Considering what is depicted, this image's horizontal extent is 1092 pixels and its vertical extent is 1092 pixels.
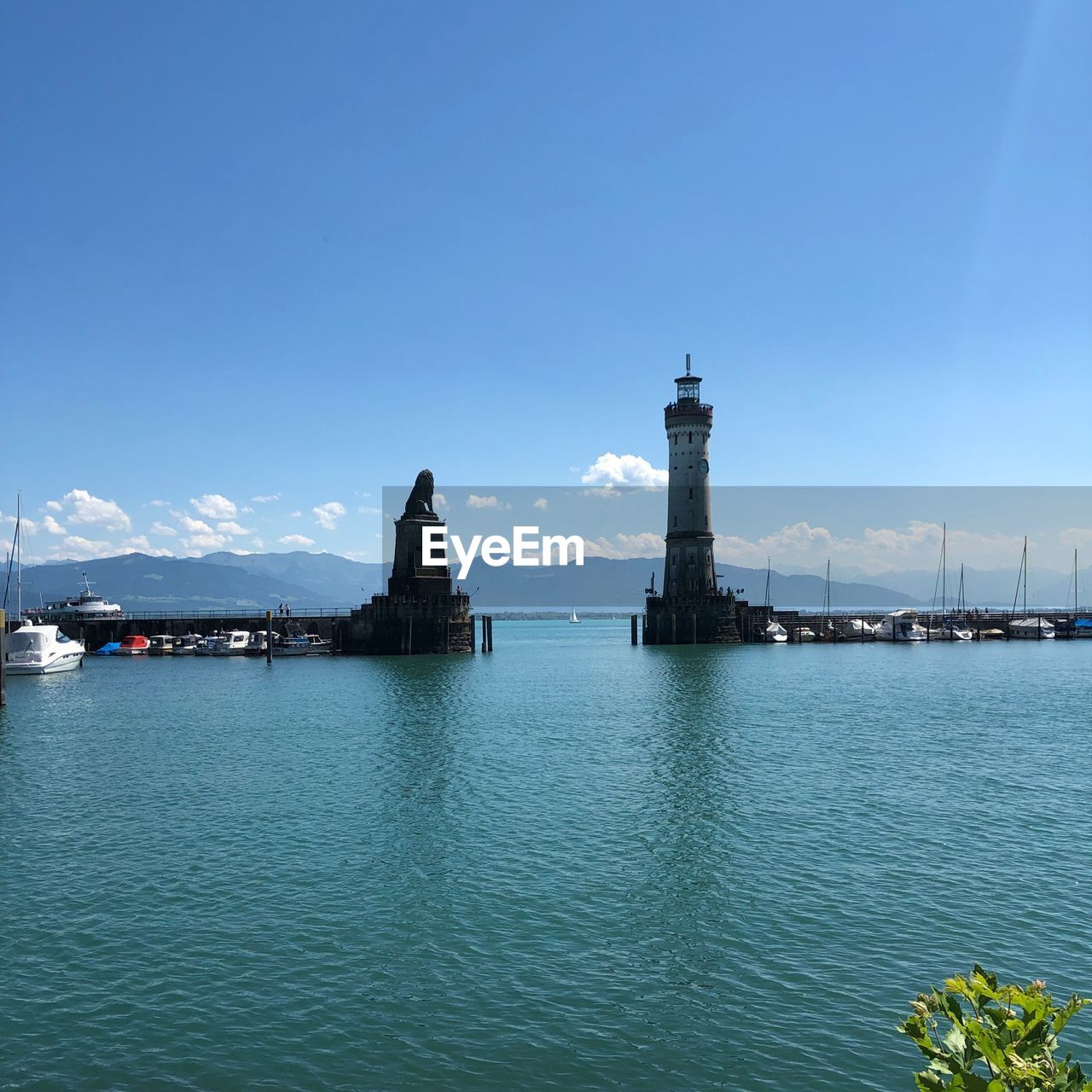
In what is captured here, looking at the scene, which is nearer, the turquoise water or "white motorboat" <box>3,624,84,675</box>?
the turquoise water

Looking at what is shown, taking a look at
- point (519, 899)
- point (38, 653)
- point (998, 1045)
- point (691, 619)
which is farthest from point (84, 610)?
point (998, 1045)

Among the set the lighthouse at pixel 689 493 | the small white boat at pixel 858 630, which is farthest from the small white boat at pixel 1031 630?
the lighthouse at pixel 689 493

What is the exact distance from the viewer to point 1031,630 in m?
141

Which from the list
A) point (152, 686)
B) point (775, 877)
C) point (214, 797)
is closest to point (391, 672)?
point (152, 686)

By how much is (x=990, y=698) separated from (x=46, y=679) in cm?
7789

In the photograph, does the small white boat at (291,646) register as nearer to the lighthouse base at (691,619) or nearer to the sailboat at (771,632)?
the lighthouse base at (691,619)

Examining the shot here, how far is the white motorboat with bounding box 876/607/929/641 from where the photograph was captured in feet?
429

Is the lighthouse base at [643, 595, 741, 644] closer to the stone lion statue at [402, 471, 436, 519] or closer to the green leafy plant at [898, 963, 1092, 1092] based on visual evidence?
the stone lion statue at [402, 471, 436, 519]

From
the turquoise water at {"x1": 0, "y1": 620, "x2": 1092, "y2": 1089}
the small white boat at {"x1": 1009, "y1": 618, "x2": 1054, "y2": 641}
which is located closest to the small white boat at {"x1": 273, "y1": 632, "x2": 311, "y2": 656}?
the turquoise water at {"x1": 0, "y1": 620, "x2": 1092, "y2": 1089}

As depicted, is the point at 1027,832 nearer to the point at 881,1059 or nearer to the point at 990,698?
the point at 881,1059

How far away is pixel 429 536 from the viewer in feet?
319

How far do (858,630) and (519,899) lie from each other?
12468cm

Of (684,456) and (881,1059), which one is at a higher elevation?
(684,456)

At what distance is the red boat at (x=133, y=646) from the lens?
10156 centimetres
